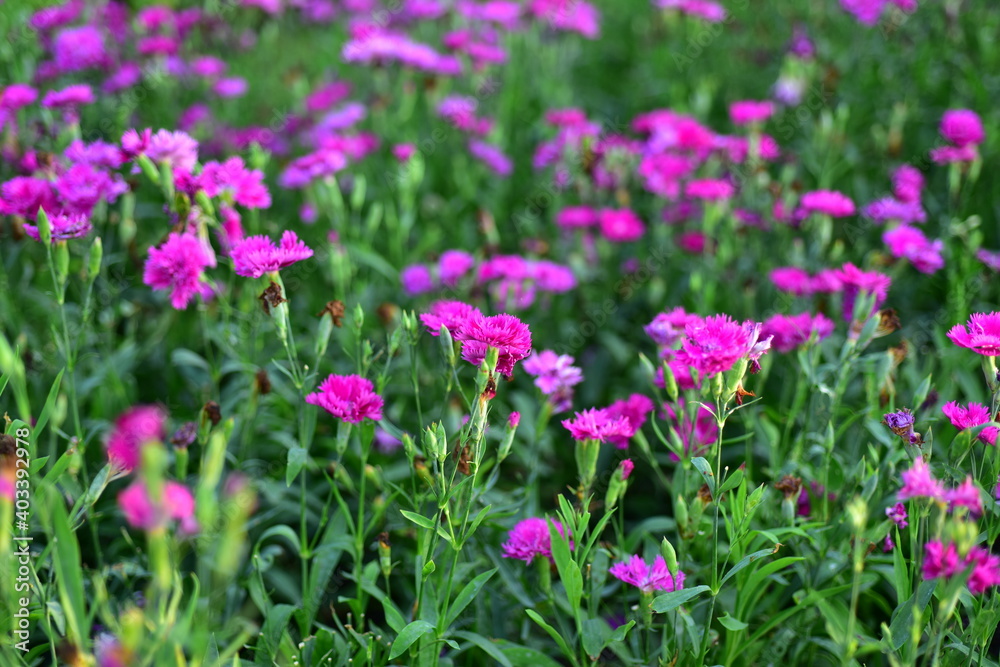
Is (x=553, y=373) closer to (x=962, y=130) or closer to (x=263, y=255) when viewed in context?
(x=263, y=255)

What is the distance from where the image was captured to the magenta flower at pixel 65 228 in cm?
213

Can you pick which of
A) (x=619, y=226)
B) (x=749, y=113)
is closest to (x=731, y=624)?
(x=619, y=226)

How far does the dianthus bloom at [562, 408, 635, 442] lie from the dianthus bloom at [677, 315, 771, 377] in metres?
0.31

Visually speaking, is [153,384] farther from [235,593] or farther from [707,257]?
[707,257]

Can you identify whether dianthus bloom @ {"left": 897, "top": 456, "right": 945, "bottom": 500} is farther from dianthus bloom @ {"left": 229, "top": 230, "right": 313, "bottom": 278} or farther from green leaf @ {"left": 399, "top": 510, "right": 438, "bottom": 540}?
dianthus bloom @ {"left": 229, "top": 230, "right": 313, "bottom": 278}

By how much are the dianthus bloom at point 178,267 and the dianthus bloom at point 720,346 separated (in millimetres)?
1290

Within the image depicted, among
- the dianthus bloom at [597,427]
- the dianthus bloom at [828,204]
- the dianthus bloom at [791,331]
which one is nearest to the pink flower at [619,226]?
the dianthus bloom at [828,204]

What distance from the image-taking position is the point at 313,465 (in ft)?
7.22

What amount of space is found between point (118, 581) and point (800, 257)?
8.58ft

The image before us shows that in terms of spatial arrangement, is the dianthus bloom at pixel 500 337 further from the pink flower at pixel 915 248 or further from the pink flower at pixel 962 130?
the pink flower at pixel 962 130

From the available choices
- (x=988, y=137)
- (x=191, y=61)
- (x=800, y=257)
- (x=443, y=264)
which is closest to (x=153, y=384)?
(x=443, y=264)

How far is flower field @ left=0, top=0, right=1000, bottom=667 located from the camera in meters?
1.71

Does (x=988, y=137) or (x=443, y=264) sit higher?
(x=988, y=137)

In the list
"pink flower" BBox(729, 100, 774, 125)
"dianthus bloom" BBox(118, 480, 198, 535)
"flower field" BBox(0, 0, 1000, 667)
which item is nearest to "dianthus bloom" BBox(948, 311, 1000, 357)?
"flower field" BBox(0, 0, 1000, 667)
